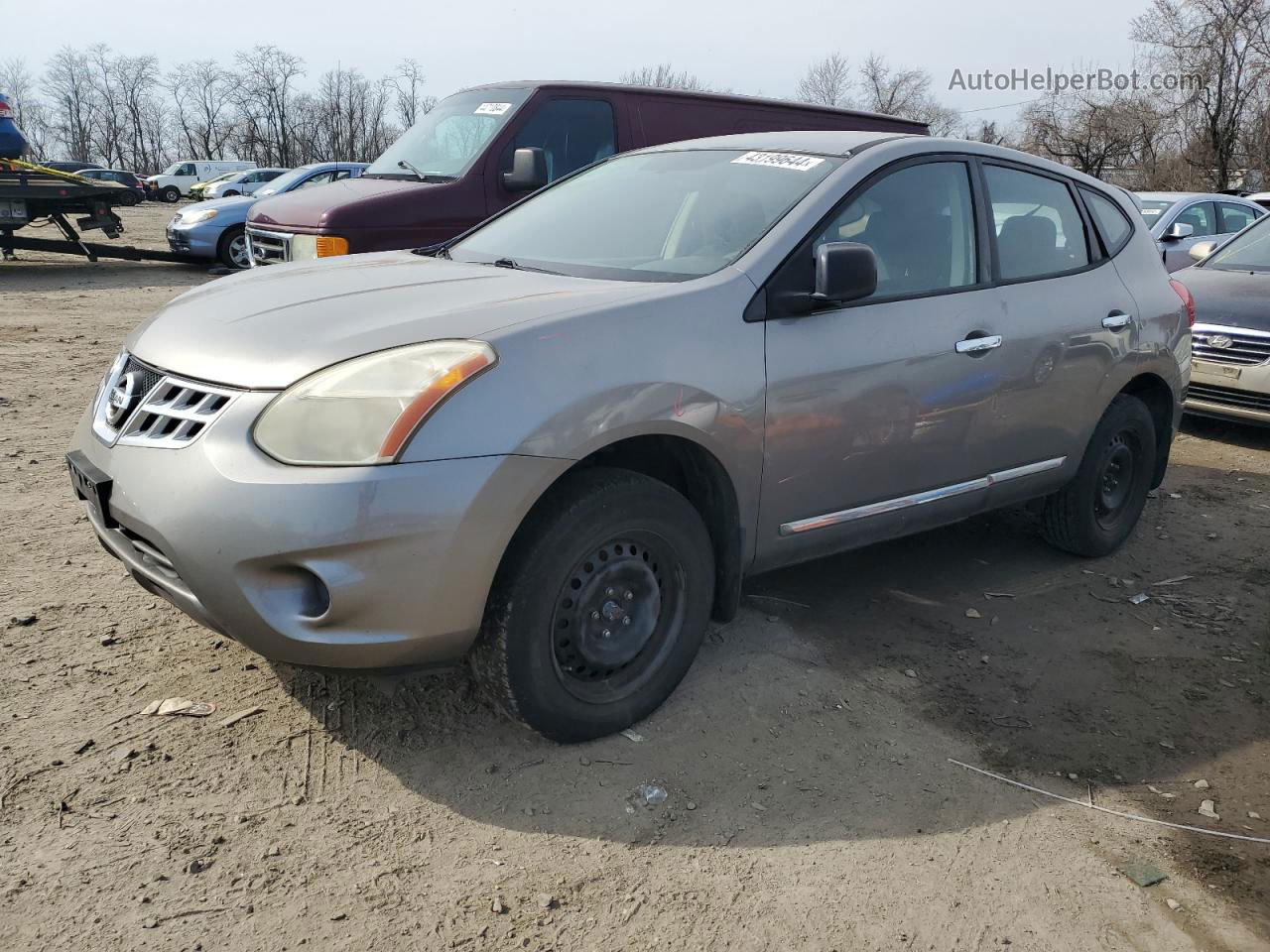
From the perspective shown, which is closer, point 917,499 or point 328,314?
point 328,314

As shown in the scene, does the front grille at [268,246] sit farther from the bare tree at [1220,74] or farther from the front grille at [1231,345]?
the bare tree at [1220,74]

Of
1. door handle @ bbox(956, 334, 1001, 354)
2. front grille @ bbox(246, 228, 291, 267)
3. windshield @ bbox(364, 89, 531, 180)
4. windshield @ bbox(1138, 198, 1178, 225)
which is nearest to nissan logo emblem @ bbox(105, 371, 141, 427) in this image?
door handle @ bbox(956, 334, 1001, 354)

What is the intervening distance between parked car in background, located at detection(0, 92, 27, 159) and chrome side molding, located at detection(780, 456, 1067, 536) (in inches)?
579

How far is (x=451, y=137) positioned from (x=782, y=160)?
455cm

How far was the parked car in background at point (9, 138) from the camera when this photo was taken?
46.1ft

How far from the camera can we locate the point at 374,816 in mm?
2629

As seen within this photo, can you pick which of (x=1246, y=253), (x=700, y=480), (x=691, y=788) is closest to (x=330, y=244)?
(x=700, y=480)

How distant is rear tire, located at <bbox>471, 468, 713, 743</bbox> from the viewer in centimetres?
270

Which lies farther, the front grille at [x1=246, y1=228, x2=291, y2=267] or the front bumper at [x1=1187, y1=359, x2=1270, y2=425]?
the front grille at [x1=246, y1=228, x2=291, y2=267]

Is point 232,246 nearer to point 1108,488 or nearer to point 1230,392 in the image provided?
point 1230,392

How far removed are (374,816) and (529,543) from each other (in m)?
0.79

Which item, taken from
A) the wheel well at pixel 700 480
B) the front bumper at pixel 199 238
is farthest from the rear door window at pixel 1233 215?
the front bumper at pixel 199 238

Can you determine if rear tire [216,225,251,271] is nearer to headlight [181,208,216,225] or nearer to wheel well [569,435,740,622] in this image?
headlight [181,208,216,225]

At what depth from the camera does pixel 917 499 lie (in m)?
3.67
